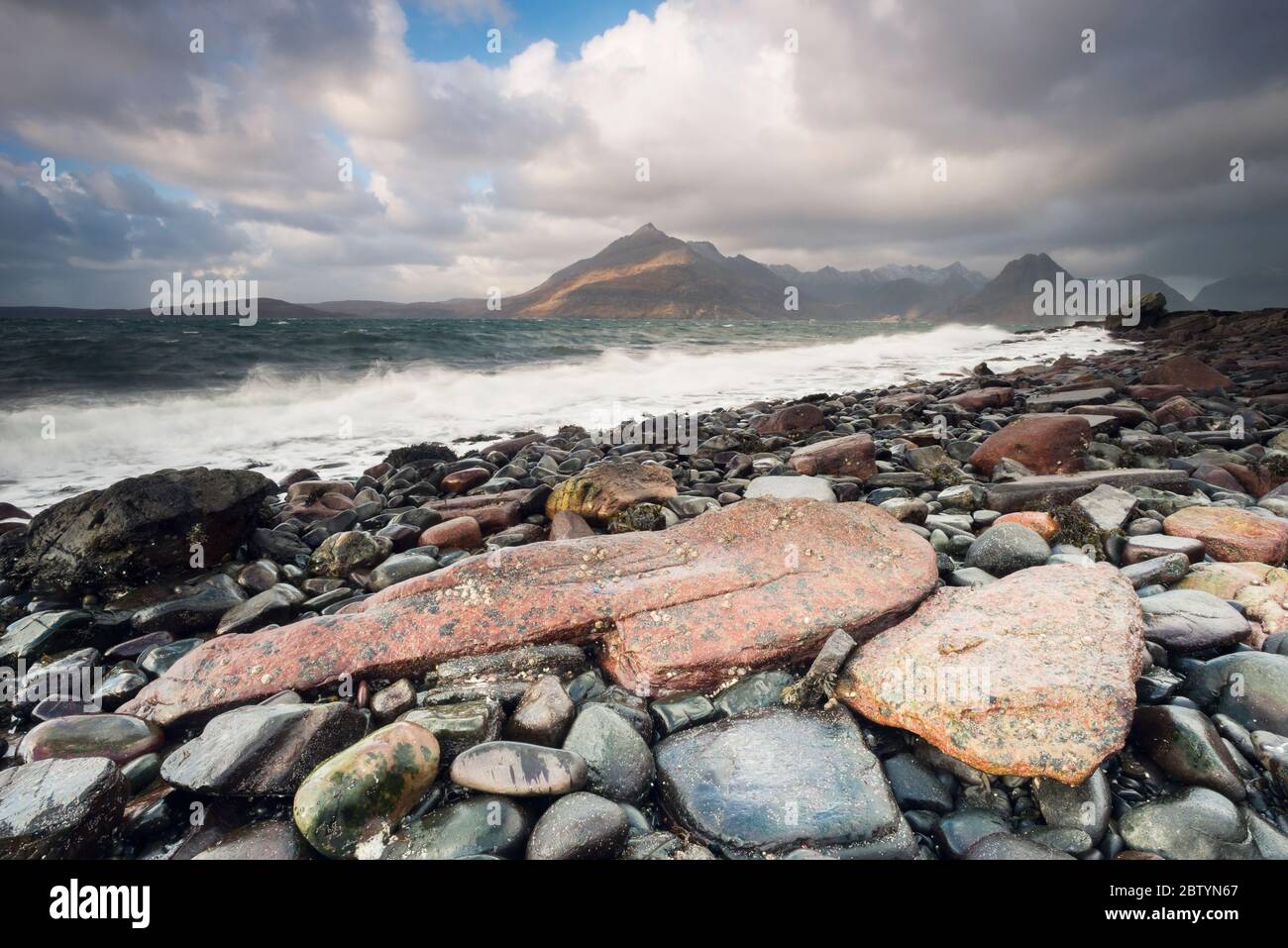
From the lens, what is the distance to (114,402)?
15383 mm

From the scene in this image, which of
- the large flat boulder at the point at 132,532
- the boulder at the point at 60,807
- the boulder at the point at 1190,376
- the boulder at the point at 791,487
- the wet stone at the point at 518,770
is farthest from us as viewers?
the boulder at the point at 1190,376

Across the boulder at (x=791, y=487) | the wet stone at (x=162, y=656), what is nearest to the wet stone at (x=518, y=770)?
the wet stone at (x=162, y=656)

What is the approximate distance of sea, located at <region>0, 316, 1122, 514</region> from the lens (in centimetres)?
958

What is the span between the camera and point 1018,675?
2098 mm

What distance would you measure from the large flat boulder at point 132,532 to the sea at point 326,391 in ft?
12.2

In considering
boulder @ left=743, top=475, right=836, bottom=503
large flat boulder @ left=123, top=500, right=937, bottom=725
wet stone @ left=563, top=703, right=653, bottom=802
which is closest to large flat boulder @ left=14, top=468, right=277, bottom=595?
large flat boulder @ left=123, top=500, right=937, bottom=725

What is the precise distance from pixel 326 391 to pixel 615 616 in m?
16.7

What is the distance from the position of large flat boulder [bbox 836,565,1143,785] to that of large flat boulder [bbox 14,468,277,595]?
14.8 feet

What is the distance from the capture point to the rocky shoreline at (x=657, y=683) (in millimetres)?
1892

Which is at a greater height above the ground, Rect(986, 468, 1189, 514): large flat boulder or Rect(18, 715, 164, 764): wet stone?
Rect(986, 468, 1189, 514): large flat boulder

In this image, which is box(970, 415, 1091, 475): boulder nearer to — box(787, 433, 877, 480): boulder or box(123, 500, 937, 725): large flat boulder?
box(787, 433, 877, 480): boulder

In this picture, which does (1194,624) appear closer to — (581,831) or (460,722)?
(581,831)

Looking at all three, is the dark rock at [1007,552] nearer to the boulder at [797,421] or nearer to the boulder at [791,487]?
the boulder at [791,487]
